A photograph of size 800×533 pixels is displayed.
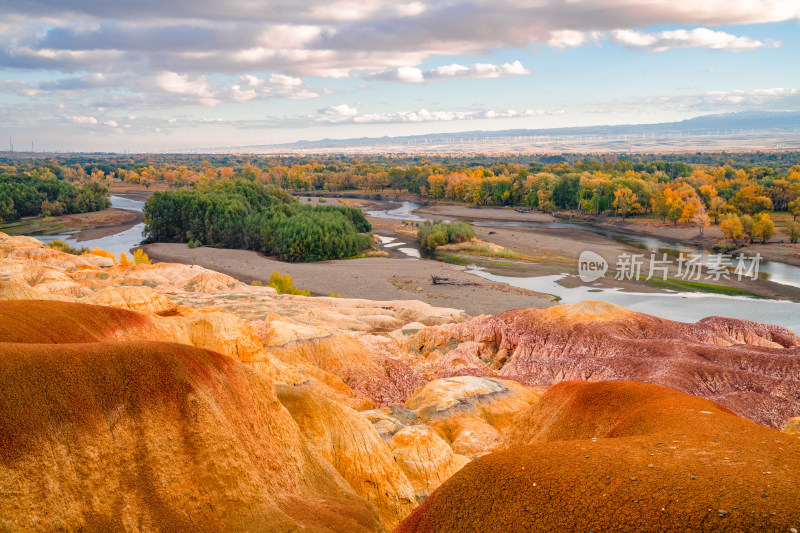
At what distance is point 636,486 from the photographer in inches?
284

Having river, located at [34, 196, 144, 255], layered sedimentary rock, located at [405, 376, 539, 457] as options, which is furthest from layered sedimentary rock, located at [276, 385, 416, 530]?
river, located at [34, 196, 144, 255]

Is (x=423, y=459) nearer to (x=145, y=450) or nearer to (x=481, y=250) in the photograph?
(x=145, y=450)

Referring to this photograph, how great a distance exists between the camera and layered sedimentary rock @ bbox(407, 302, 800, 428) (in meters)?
25.0

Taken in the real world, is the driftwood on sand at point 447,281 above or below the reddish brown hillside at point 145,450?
below

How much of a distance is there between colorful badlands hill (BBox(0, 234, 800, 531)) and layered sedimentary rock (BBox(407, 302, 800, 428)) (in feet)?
0.53

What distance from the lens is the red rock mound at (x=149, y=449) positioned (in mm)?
8086

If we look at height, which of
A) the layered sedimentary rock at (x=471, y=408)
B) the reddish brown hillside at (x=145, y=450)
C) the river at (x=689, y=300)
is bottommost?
the river at (x=689, y=300)

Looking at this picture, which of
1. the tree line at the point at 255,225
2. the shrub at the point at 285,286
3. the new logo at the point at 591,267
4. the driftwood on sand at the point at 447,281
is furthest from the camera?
the tree line at the point at 255,225

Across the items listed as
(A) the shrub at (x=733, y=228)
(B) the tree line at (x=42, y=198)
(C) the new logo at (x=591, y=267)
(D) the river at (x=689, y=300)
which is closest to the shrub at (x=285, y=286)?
(D) the river at (x=689, y=300)

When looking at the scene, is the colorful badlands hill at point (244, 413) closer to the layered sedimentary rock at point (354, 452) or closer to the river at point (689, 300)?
the layered sedimentary rock at point (354, 452)

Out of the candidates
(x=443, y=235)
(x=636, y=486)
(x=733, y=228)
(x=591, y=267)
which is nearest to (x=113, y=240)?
(x=443, y=235)

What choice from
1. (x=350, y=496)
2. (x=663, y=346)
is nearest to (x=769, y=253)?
(x=663, y=346)

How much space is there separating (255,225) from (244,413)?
93.6 m

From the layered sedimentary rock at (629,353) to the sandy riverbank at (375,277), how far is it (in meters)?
19.2
